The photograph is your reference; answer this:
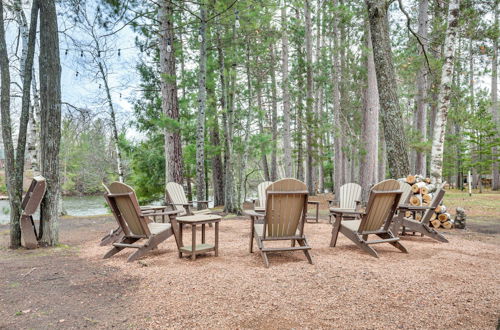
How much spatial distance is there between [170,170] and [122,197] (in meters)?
4.61

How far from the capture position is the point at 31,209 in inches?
195

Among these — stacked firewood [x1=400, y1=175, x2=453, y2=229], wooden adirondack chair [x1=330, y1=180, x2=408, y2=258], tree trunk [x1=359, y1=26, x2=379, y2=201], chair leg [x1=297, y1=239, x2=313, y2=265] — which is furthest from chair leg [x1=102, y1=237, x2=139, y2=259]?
tree trunk [x1=359, y1=26, x2=379, y2=201]

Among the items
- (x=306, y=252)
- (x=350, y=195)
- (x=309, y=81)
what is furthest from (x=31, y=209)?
(x=309, y=81)

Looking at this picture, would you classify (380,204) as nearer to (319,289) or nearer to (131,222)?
(319,289)

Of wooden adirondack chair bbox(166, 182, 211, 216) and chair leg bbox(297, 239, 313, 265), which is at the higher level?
wooden adirondack chair bbox(166, 182, 211, 216)

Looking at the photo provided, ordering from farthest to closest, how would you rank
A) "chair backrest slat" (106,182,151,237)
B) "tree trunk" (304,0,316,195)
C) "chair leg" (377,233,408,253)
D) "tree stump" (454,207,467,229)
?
"tree trunk" (304,0,316,195)
"tree stump" (454,207,467,229)
"chair leg" (377,233,408,253)
"chair backrest slat" (106,182,151,237)

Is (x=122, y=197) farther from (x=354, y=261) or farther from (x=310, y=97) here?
(x=310, y=97)

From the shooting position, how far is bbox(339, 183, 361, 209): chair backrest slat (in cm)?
704

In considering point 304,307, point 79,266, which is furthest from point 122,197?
point 304,307

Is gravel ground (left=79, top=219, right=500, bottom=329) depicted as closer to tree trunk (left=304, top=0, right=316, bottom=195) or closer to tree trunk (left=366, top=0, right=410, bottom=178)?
tree trunk (left=366, top=0, right=410, bottom=178)

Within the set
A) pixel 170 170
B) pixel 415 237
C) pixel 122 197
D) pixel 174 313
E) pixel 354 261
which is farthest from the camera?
pixel 170 170

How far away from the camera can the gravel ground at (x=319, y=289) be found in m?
2.37

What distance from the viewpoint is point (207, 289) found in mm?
3018

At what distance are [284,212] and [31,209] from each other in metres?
3.96
